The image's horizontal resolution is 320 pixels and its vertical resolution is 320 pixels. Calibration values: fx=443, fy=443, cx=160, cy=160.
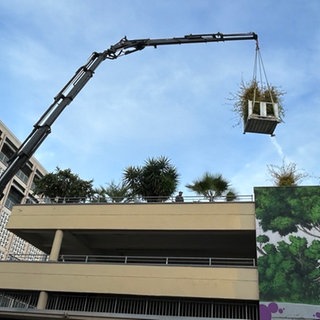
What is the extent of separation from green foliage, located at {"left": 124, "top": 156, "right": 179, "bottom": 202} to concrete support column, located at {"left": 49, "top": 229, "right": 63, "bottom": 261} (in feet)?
18.2

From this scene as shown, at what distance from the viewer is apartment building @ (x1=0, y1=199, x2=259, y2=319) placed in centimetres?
1762

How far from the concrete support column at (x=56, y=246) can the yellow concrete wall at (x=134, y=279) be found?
18.3 inches

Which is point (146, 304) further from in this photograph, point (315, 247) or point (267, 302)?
point (315, 247)

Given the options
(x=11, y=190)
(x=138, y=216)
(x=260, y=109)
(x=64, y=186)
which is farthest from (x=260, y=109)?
(x=11, y=190)

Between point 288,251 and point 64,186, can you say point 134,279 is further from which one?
point 64,186

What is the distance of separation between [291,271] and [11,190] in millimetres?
43253

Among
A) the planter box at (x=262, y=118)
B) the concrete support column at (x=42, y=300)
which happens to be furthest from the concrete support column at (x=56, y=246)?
the planter box at (x=262, y=118)

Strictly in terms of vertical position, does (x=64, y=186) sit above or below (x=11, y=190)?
below

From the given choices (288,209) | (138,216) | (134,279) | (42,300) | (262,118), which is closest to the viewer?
(262,118)

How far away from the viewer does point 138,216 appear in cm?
2050

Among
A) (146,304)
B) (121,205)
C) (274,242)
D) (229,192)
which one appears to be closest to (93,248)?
(121,205)

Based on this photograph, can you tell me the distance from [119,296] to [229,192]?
8155mm

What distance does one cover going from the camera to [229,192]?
23.6m

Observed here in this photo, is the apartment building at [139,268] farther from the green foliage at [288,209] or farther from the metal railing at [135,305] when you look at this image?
the green foliage at [288,209]
